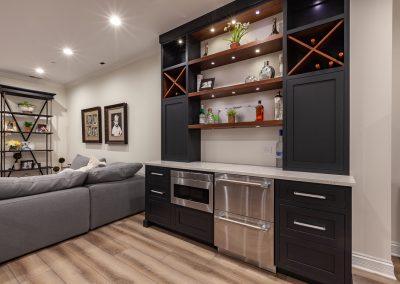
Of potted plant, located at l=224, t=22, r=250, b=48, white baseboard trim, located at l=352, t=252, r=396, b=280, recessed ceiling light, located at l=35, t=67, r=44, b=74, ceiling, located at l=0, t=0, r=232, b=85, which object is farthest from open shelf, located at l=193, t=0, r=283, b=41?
recessed ceiling light, located at l=35, t=67, r=44, b=74

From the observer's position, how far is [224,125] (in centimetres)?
259

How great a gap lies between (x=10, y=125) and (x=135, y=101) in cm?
321

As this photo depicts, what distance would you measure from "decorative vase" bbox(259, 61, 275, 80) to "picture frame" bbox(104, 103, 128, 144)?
2.87 meters

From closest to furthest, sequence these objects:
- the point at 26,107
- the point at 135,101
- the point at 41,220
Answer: the point at 41,220 → the point at 135,101 → the point at 26,107

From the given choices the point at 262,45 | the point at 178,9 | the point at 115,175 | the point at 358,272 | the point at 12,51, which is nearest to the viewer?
the point at 358,272

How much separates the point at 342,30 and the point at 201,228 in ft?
8.03

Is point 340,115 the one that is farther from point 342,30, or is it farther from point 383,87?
point 342,30

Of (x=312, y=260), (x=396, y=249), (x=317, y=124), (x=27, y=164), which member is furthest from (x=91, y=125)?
Answer: (x=396, y=249)

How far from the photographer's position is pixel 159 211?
2.81m

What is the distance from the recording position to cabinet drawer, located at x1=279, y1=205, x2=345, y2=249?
160 centimetres

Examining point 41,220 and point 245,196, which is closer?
point 245,196

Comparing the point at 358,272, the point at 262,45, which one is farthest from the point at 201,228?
the point at 262,45

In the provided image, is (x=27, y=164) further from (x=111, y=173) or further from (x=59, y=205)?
(x=59, y=205)

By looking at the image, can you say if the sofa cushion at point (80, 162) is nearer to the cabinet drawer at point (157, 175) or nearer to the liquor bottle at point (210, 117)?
the cabinet drawer at point (157, 175)
